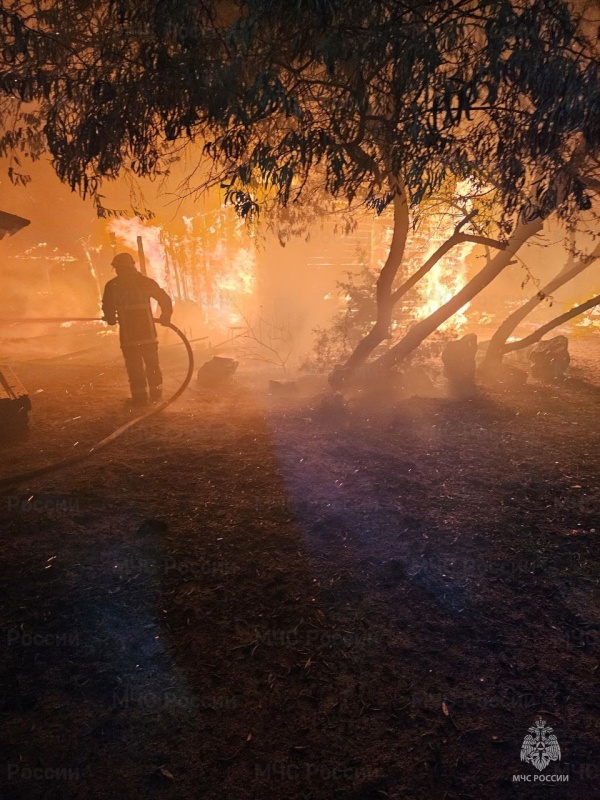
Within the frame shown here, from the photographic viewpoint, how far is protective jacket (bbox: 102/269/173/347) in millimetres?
7785

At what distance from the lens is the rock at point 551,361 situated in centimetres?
1082

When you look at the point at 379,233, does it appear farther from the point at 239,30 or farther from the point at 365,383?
the point at 239,30

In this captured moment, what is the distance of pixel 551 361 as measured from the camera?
10.8 m

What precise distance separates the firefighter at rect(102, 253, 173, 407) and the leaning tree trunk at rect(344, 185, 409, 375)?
13.4ft

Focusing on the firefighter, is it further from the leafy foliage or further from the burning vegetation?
the leafy foliage

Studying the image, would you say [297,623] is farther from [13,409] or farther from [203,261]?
[203,261]

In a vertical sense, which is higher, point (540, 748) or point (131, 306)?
point (131, 306)

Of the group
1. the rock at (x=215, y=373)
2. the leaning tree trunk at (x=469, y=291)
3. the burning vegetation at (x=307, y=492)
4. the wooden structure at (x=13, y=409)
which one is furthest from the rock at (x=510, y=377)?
the wooden structure at (x=13, y=409)

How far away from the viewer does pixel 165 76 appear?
5.06 metres

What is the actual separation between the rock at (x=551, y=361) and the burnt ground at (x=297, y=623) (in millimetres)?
5343

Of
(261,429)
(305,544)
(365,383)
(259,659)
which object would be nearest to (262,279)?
(365,383)

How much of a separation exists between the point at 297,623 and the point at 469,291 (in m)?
8.01

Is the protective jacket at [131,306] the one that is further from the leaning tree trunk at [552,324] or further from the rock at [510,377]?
the leaning tree trunk at [552,324]

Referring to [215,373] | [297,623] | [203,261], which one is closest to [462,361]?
[215,373]
